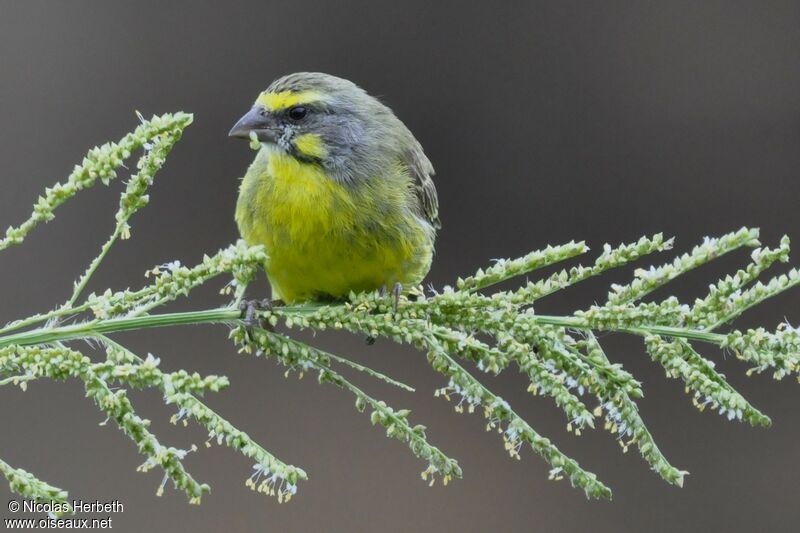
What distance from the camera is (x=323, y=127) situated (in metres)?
2.86

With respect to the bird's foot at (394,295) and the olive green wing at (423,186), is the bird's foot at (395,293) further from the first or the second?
the olive green wing at (423,186)

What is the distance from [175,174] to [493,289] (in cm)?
169

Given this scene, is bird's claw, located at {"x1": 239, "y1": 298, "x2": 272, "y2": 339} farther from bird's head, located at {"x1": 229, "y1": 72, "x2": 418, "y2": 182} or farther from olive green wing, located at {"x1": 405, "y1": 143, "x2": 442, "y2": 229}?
olive green wing, located at {"x1": 405, "y1": 143, "x2": 442, "y2": 229}

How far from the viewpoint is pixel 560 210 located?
513cm

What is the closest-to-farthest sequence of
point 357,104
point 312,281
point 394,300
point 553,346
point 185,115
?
1. point 185,115
2. point 553,346
3. point 394,300
4. point 312,281
5. point 357,104

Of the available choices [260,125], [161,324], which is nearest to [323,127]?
[260,125]

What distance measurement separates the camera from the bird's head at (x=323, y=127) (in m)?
2.77

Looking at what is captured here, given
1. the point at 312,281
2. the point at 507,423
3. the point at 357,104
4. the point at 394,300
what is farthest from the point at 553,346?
the point at 357,104

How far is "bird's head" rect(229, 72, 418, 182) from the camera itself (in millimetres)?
2771

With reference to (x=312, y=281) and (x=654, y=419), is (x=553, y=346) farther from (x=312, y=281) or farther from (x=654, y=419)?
(x=654, y=419)

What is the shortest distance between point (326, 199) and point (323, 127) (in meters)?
0.28

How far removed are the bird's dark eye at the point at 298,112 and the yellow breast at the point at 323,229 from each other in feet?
0.35

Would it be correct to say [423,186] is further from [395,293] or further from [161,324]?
[161,324]

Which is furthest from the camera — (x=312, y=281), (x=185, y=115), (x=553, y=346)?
(x=312, y=281)
